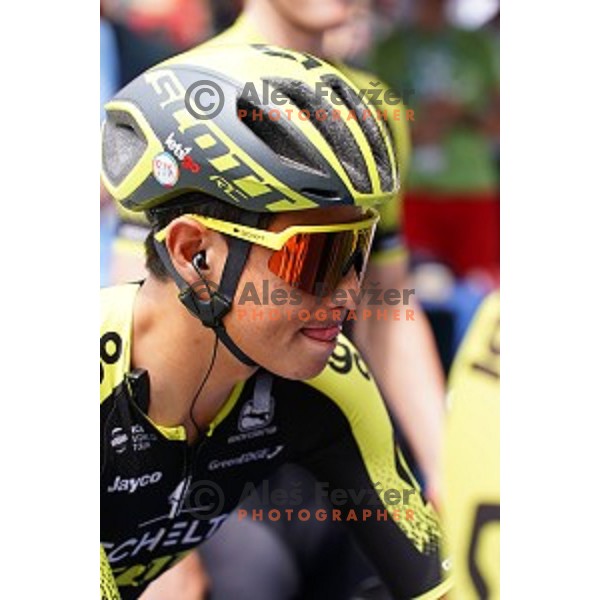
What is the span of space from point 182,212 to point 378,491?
0.63m

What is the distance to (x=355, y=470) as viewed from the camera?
3078 millimetres

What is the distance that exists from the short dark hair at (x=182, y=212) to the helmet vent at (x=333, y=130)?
0.16 metres

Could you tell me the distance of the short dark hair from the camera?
280cm

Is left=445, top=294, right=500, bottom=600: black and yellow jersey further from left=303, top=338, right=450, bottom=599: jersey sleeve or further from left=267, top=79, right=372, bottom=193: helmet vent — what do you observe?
left=267, top=79, right=372, bottom=193: helmet vent

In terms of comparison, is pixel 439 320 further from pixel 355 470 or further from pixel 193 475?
pixel 193 475

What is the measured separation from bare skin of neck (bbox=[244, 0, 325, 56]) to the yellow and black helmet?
4 cm

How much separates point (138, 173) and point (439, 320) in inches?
23.7

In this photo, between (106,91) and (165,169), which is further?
(106,91)

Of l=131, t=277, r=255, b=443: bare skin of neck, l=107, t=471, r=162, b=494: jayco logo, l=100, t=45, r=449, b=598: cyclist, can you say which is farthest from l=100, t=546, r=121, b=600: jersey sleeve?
l=131, t=277, r=255, b=443: bare skin of neck

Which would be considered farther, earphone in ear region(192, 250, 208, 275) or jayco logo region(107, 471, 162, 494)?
jayco logo region(107, 471, 162, 494)

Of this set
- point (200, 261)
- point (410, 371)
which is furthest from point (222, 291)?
point (410, 371)

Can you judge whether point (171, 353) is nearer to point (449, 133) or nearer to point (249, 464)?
point (249, 464)

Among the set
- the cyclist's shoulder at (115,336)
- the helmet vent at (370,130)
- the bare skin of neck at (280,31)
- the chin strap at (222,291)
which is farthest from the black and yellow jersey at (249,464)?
the bare skin of neck at (280,31)

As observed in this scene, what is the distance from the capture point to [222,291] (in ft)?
9.34
